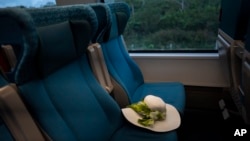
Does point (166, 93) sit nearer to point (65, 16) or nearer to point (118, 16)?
point (118, 16)

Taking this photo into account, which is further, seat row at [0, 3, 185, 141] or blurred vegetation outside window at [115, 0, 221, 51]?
blurred vegetation outside window at [115, 0, 221, 51]

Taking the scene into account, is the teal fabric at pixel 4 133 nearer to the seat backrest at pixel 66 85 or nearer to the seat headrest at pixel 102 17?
the seat backrest at pixel 66 85

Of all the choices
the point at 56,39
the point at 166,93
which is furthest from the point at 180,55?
the point at 56,39

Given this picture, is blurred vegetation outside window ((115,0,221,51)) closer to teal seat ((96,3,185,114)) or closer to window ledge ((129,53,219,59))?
window ledge ((129,53,219,59))

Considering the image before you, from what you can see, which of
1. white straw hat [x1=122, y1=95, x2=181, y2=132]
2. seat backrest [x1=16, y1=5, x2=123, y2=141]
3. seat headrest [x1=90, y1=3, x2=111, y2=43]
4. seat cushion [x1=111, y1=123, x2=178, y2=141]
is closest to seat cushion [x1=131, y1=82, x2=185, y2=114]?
white straw hat [x1=122, y1=95, x2=181, y2=132]

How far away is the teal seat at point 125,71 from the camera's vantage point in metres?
1.58

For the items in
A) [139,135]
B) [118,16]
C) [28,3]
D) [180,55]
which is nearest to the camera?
[139,135]

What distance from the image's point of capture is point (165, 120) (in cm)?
128

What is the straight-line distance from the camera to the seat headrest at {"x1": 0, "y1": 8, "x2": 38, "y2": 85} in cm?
70

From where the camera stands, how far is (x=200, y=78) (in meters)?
2.13

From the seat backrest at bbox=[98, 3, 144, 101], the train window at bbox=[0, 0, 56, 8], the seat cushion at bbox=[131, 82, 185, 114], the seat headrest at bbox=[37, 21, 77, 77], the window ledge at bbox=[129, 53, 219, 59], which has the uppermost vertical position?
the train window at bbox=[0, 0, 56, 8]

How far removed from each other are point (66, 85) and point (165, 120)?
62cm

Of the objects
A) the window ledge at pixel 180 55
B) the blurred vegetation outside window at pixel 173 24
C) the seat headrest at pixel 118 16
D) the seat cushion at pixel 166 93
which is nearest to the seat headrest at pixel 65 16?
the seat headrest at pixel 118 16

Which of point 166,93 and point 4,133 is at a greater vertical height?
point 4,133
